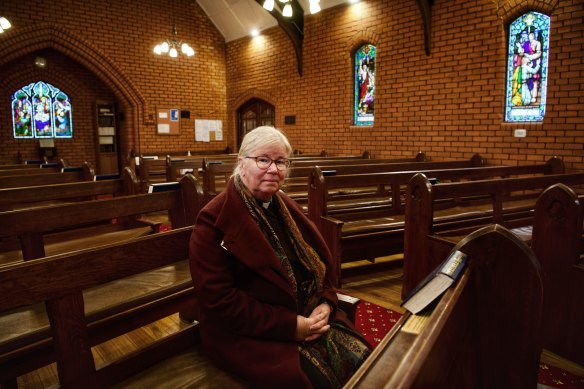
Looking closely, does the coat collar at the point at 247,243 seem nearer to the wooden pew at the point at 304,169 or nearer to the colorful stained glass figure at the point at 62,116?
the wooden pew at the point at 304,169

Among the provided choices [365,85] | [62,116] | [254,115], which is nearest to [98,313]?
[365,85]

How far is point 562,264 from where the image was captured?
2.65 m

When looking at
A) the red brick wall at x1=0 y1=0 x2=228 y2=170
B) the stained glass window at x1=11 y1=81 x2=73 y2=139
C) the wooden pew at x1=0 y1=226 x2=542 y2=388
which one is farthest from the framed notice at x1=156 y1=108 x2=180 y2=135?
the wooden pew at x1=0 y1=226 x2=542 y2=388

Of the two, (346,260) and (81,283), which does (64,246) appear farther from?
(346,260)

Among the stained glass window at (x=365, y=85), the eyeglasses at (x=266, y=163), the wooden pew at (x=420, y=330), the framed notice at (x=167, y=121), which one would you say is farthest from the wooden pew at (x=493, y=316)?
the framed notice at (x=167, y=121)

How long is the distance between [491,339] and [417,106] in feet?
21.0

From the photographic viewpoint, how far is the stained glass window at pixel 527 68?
5590 millimetres

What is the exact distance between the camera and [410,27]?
7055 mm

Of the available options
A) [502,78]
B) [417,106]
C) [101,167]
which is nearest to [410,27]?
[417,106]

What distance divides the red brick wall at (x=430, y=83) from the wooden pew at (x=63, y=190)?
5.05 meters

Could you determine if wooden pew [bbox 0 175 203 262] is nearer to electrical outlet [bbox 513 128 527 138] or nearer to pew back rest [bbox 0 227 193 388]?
pew back rest [bbox 0 227 193 388]

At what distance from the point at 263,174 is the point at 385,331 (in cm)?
185

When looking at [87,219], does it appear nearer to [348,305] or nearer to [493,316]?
[348,305]

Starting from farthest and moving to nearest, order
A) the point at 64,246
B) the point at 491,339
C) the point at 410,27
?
the point at 410,27 < the point at 64,246 < the point at 491,339
